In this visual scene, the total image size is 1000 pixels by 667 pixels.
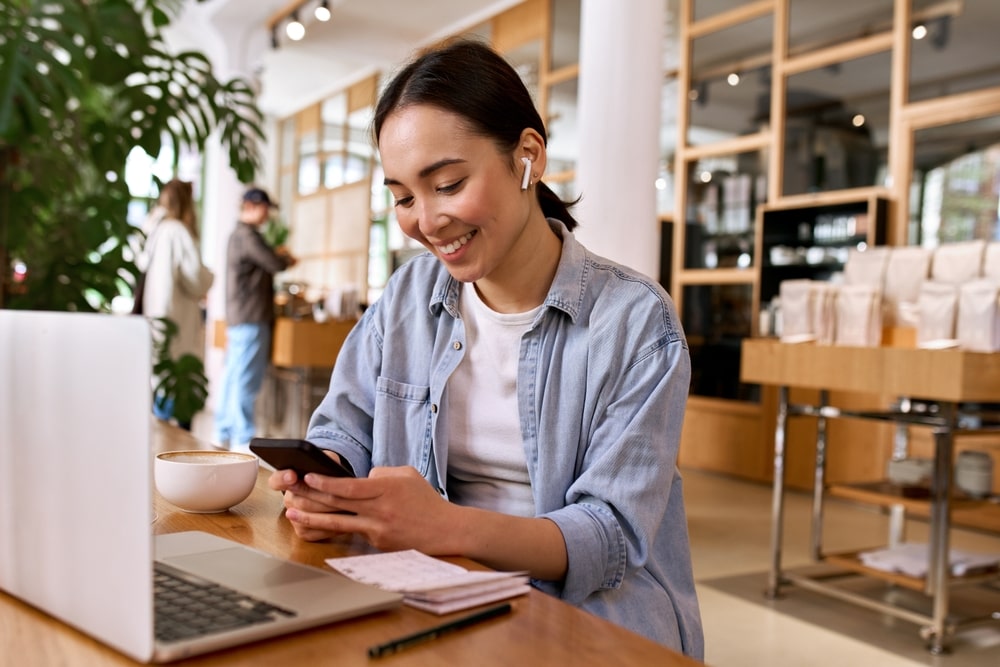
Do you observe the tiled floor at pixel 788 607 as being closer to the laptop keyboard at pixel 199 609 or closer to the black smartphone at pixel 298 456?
the black smartphone at pixel 298 456

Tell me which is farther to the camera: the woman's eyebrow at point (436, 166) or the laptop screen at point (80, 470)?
the woman's eyebrow at point (436, 166)

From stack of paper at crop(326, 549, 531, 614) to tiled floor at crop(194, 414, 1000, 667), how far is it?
209 cm

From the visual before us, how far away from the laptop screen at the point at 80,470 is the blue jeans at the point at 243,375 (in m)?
5.08

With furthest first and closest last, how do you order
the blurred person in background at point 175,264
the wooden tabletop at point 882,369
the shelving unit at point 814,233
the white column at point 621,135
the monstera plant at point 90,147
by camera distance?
the shelving unit at point 814,233 → the blurred person in background at point 175,264 → the white column at point 621,135 → the wooden tabletop at point 882,369 → the monstera plant at point 90,147

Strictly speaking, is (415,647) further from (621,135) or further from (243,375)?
(243,375)

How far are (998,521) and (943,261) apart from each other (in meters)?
1.29

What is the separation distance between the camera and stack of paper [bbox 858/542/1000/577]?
3.19 metres

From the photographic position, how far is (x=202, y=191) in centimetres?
1302

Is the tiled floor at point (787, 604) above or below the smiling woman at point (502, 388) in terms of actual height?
below

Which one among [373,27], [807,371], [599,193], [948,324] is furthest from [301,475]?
[373,27]

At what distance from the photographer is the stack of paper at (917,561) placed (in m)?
3.19

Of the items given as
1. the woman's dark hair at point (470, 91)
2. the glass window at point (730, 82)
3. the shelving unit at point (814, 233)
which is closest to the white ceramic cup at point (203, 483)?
the woman's dark hair at point (470, 91)

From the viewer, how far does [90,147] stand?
99.1 inches

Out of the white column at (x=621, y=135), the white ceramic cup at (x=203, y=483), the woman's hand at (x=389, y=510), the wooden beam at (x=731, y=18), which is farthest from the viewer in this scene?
the wooden beam at (x=731, y=18)
